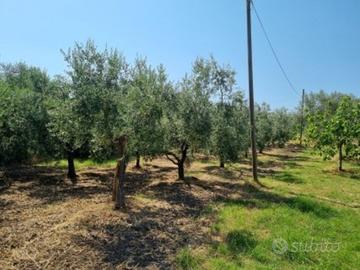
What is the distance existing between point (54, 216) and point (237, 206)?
590 cm

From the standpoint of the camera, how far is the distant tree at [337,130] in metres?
22.1

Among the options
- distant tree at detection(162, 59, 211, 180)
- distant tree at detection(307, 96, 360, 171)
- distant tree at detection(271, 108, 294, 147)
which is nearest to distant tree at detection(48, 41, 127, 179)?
distant tree at detection(162, 59, 211, 180)

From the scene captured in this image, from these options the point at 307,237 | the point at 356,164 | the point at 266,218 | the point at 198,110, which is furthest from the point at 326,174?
the point at 307,237

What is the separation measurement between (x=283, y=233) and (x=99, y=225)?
4.68 meters

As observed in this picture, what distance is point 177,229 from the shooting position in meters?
9.43

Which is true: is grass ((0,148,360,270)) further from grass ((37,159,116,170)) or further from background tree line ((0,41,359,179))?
grass ((37,159,116,170))

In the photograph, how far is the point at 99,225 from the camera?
8.88 meters

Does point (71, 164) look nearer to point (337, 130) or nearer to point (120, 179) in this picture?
point (120, 179)

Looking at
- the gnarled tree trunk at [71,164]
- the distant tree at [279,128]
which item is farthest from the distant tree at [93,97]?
the distant tree at [279,128]

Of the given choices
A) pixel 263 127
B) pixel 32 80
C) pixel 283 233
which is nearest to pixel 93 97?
pixel 283 233

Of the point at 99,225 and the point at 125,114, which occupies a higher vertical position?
the point at 125,114

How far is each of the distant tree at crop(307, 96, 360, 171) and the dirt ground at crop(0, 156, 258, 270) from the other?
10153 millimetres

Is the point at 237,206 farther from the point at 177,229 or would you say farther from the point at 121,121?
the point at 121,121

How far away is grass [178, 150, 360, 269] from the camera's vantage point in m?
7.43
